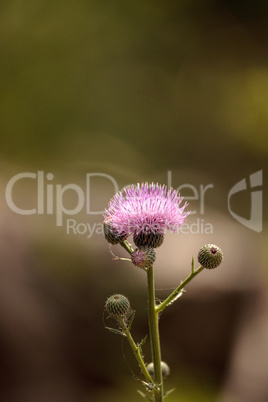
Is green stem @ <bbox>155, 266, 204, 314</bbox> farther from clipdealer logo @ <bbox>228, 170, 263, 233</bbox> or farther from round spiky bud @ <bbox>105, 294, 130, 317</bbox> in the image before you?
clipdealer logo @ <bbox>228, 170, 263, 233</bbox>

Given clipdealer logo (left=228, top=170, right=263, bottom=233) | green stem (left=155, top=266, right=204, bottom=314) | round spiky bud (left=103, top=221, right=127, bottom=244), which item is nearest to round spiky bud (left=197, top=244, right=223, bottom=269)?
green stem (left=155, top=266, right=204, bottom=314)

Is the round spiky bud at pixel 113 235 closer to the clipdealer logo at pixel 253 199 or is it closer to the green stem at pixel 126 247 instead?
the green stem at pixel 126 247

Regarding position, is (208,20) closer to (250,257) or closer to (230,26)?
(230,26)

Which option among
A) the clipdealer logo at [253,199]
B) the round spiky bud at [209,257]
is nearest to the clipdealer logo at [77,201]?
the clipdealer logo at [253,199]

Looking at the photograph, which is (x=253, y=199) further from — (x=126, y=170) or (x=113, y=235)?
(x=113, y=235)

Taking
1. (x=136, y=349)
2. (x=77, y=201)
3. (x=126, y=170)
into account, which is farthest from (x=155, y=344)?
(x=126, y=170)

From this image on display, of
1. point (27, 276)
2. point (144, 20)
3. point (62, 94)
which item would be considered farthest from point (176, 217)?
point (144, 20)

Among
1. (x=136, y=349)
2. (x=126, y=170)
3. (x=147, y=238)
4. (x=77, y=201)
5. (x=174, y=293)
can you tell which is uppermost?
(x=126, y=170)
